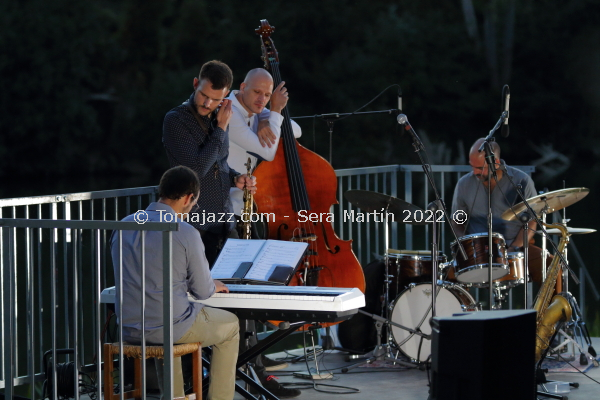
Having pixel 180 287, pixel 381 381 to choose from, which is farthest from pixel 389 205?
pixel 180 287

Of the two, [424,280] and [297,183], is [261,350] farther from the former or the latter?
[424,280]

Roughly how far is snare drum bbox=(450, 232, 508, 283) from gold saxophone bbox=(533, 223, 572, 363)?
0.25 m

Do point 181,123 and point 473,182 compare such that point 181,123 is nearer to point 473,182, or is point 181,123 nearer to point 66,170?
point 473,182

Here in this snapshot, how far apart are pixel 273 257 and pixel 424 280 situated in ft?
6.49

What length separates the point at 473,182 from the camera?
550cm

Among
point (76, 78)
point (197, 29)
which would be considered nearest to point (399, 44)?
point (197, 29)

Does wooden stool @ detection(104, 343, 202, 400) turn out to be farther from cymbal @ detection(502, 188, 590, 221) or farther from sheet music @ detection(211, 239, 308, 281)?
cymbal @ detection(502, 188, 590, 221)

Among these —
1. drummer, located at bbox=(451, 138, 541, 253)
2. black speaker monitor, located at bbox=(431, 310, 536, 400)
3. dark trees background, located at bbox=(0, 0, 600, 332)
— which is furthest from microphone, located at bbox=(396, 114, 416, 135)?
dark trees background, located at bbox=(0, 0, 600, 332)

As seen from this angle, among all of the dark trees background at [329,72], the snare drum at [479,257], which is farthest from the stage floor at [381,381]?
the dark trees background at [329,72]

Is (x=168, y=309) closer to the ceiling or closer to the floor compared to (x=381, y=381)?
closer to the ceiling

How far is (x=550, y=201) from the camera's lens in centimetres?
448

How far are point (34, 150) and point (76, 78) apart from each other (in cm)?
288

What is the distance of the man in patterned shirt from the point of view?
154 inches

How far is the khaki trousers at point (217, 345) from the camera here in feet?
10.6
